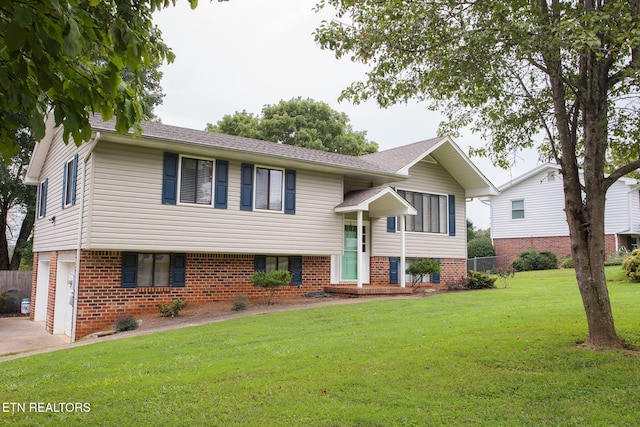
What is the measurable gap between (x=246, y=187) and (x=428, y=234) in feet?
27.4

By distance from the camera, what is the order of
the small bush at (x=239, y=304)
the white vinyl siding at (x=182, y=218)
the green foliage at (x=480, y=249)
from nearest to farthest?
the white vinyl siding at (x=182, y=218), the small bush at (x=239, y=304), the green foliage at (x=480, y=249)

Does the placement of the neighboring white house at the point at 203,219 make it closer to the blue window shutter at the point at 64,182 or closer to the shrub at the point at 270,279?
the blue window shutter at the point at 64,182

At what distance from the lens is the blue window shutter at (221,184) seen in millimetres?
14148

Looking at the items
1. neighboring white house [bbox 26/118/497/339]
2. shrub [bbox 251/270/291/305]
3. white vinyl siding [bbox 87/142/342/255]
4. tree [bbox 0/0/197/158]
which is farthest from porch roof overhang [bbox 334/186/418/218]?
tree [bbox 0/0/197/158]

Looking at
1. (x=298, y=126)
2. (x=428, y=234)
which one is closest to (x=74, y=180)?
(x=428, y=234)

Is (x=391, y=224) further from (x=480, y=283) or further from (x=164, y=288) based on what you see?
(x=164, y=288)

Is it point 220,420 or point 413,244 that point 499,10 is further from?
point 413,244

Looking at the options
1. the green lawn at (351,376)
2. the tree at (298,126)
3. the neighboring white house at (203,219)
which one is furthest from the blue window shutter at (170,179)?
the tree at (298,126)

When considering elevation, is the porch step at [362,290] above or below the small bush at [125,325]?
above

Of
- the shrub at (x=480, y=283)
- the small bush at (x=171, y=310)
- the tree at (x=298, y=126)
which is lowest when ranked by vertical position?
the small bush at (x=171, y=310)

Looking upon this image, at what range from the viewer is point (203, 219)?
13.9 metres

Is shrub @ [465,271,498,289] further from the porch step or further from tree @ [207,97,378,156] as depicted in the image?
tree @ [207,97,378,156]

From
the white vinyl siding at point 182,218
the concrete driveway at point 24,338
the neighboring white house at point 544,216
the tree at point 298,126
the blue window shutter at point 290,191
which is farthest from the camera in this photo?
the tree at point 298,126

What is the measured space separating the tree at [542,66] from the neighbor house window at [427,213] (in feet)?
32.4
